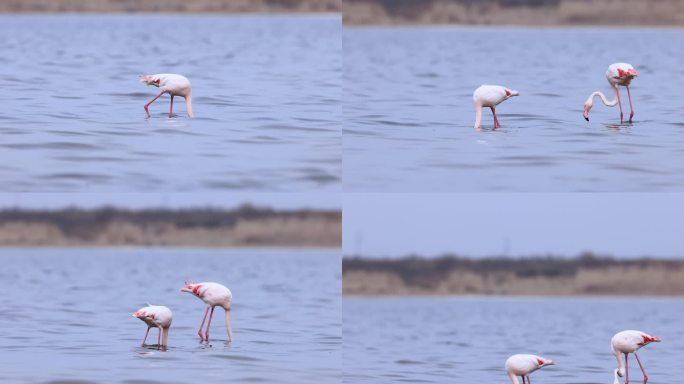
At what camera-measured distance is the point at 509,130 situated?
5.83 m

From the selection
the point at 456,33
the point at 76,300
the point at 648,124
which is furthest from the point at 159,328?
the point at 456,33

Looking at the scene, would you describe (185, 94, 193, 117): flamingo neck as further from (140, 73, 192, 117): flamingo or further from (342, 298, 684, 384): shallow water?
(342, 298, 684, 384): shallow water

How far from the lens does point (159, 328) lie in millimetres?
5352

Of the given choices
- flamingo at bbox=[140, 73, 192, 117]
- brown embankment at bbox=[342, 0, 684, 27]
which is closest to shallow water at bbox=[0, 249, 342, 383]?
flamingo at bbox=[140, 73, 192, 117]

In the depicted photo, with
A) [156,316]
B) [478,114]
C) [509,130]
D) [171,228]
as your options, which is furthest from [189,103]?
[509,130]

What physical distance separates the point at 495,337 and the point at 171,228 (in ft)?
6.00

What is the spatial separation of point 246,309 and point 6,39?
2.44 meters

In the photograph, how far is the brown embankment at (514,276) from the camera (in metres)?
6.25

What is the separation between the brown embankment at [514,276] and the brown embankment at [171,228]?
0.29 meters

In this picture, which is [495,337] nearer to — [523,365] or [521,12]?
[523,365]

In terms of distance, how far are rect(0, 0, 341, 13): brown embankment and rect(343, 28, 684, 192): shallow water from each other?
2.65ft

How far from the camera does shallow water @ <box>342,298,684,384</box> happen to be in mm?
5859

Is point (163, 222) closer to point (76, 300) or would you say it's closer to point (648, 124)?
point (76, 300)

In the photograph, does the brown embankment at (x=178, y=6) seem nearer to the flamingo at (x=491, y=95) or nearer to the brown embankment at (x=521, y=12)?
the brown embankment at (x=521, y=12)
